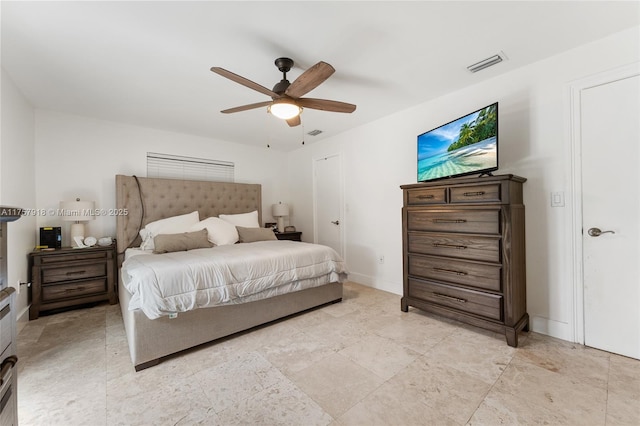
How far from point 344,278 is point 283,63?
A: 2.28 meters

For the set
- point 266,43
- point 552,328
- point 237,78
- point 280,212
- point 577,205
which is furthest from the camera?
point 280,212

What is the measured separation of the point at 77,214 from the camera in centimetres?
315

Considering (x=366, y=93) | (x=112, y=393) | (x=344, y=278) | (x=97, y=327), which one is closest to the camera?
(x=112, y=393)

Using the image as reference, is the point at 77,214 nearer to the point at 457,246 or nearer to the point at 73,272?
the point at 73,272

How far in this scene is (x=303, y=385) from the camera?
1682 millimetres

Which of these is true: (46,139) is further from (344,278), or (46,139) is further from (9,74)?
(344,278)

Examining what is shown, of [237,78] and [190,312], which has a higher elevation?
[237,78]

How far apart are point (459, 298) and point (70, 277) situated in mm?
4160

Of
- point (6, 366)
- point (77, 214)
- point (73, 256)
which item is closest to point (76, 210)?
point (77, 214)

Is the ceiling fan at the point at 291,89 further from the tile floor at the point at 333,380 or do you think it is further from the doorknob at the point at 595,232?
the doorknob at the point at 595,232

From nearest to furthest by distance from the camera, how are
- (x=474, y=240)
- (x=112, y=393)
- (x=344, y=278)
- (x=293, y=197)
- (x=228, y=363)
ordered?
(x=112, y=393), (x=228, y=363), (x=474, y=240), (x=344, y=278), (x=293, y=197)

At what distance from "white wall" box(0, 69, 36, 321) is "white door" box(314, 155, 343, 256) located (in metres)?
3.65

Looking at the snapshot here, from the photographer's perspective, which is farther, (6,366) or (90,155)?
(90,155)

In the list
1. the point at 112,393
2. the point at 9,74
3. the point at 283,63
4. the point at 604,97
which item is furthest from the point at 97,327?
the point at 604,97
